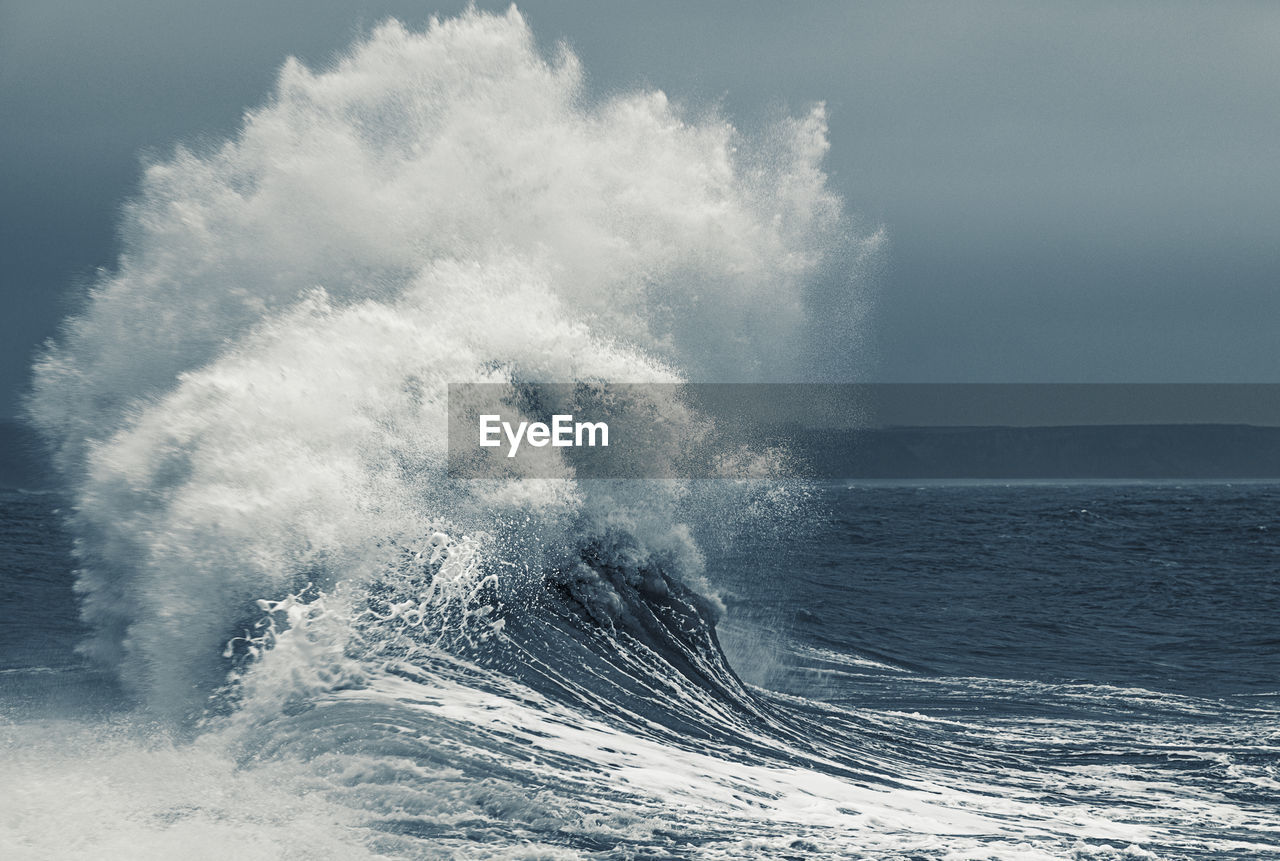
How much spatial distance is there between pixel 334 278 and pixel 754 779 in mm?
7196

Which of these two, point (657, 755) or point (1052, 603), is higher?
point (1052, 603)

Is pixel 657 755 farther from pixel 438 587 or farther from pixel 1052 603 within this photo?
pixel 1052 603

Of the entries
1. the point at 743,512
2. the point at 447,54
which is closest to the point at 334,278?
the point at 447,54

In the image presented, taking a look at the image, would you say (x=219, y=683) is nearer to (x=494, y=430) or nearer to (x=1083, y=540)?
(x=494, y=430)

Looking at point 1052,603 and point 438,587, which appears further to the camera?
point 1052,603

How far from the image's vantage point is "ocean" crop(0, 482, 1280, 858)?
6508mm

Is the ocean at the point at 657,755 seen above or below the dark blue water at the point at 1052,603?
below

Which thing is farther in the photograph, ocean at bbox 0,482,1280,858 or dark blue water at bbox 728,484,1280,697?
dark blue water at bbox 728,484,1280,697

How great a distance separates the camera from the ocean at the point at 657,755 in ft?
21.4

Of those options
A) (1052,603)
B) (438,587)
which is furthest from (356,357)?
(1052,603)

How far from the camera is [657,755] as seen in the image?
26.4 feet

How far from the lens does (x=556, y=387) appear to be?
36.3 ft

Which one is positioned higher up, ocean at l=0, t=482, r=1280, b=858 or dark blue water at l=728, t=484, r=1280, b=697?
dark blue water at l=728, t=484, r=1280, b=697

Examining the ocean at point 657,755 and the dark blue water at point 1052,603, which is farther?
the dark blue water at point 1052,603
